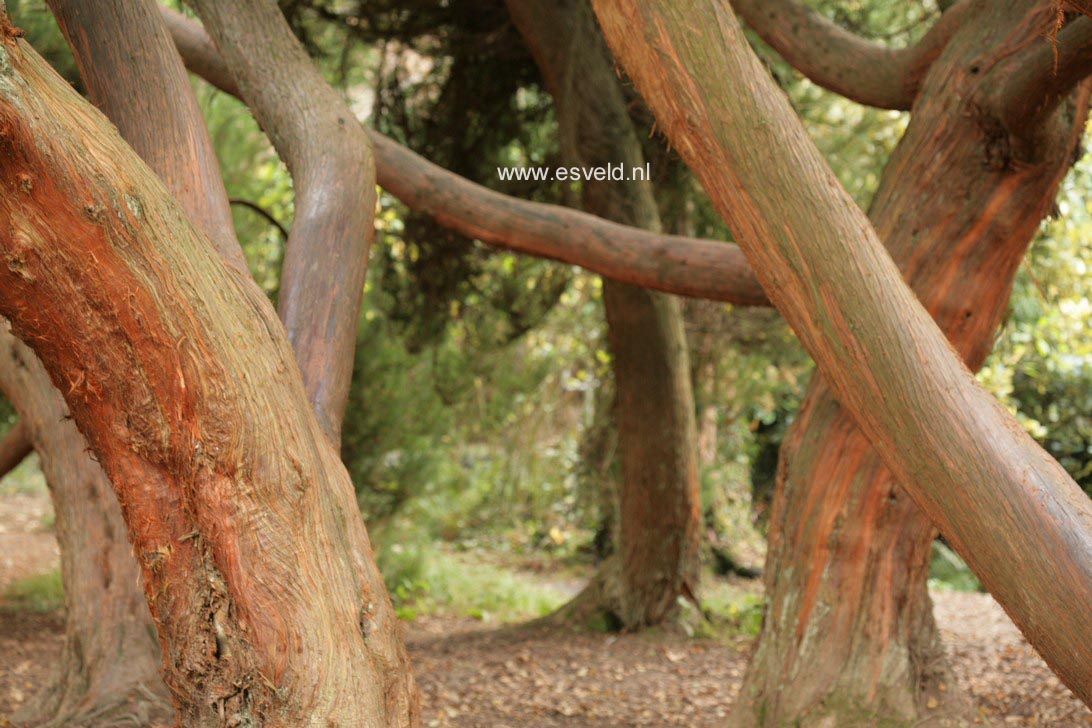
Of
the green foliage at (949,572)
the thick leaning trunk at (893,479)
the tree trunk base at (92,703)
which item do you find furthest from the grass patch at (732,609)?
the tree trunk base at (92,703)

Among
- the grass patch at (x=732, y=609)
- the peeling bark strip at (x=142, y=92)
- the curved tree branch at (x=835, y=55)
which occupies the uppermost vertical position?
the curved tree branch at (x=835, y=55)

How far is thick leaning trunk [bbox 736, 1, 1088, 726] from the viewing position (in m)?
3.21

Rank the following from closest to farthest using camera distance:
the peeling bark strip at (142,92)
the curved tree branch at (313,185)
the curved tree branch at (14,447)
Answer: the peeling bark strip at (142,92) < the curved tree branch at (313,185) < the curved tree branch at (14,447)

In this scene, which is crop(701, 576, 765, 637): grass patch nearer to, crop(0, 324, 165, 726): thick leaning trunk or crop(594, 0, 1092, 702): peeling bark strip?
crop(0, 324, 165, 726): thick leaning trunk

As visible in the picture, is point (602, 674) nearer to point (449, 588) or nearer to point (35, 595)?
point (449, 588)

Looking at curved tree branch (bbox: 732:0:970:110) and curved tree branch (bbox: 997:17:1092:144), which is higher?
curved tree branch (bbox: 732:0:970:110)

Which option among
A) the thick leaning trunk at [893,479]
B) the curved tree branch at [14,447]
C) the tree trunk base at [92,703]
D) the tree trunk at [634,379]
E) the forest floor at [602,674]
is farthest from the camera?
the tree trunk at [634,379]

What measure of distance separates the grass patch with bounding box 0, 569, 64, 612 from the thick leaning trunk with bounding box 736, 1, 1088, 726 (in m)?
5.08

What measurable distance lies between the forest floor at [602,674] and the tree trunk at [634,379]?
12.3 inches

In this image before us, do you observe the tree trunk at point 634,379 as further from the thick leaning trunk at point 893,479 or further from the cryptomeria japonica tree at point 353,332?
the thick leaning trunk at point 893,479

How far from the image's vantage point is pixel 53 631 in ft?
19.4

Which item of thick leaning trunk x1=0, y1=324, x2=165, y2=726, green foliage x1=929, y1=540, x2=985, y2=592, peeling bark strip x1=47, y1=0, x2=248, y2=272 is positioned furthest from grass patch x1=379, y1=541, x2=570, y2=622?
peeling bark strip x1=47, y1=0, x2=248, y2=272

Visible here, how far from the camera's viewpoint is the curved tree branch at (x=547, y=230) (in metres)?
3.89

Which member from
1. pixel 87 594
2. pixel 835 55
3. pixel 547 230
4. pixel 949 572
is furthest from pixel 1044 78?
pixel 949 572
